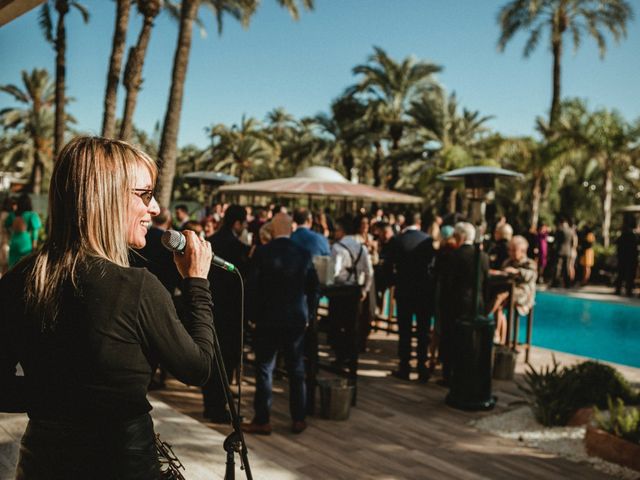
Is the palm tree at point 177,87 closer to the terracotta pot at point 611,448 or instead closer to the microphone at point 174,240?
the terracotta pot at point 611,448

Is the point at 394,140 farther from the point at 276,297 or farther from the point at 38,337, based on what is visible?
the point at 38,337

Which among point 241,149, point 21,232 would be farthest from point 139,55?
point 241,149

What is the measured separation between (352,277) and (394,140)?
23328mm

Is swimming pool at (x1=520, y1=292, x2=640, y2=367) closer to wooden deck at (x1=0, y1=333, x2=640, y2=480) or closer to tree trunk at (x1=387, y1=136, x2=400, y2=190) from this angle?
wooden deck at (x1=0, y1=333, x2=640, y2=480)

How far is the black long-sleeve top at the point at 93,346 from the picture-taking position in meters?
1.41

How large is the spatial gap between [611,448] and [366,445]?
196 centimetres

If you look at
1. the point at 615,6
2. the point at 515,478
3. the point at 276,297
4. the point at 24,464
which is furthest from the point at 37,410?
the point at 615,6

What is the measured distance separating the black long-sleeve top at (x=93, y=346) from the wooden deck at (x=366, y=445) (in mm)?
1958

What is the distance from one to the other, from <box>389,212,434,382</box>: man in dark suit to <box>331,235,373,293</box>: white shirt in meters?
0.41

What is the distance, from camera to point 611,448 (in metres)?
4.64

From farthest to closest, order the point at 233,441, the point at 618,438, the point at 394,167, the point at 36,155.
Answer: the point at 36,155, the point at 394,167, the point at 618,438, the point at 233,441

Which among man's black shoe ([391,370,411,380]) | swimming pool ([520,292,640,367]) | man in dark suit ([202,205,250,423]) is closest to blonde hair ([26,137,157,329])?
man in dark suit ([202,205,250,423])

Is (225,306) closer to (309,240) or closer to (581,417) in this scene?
Answer: (309,240)

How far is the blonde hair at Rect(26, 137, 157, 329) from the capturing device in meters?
1.44
